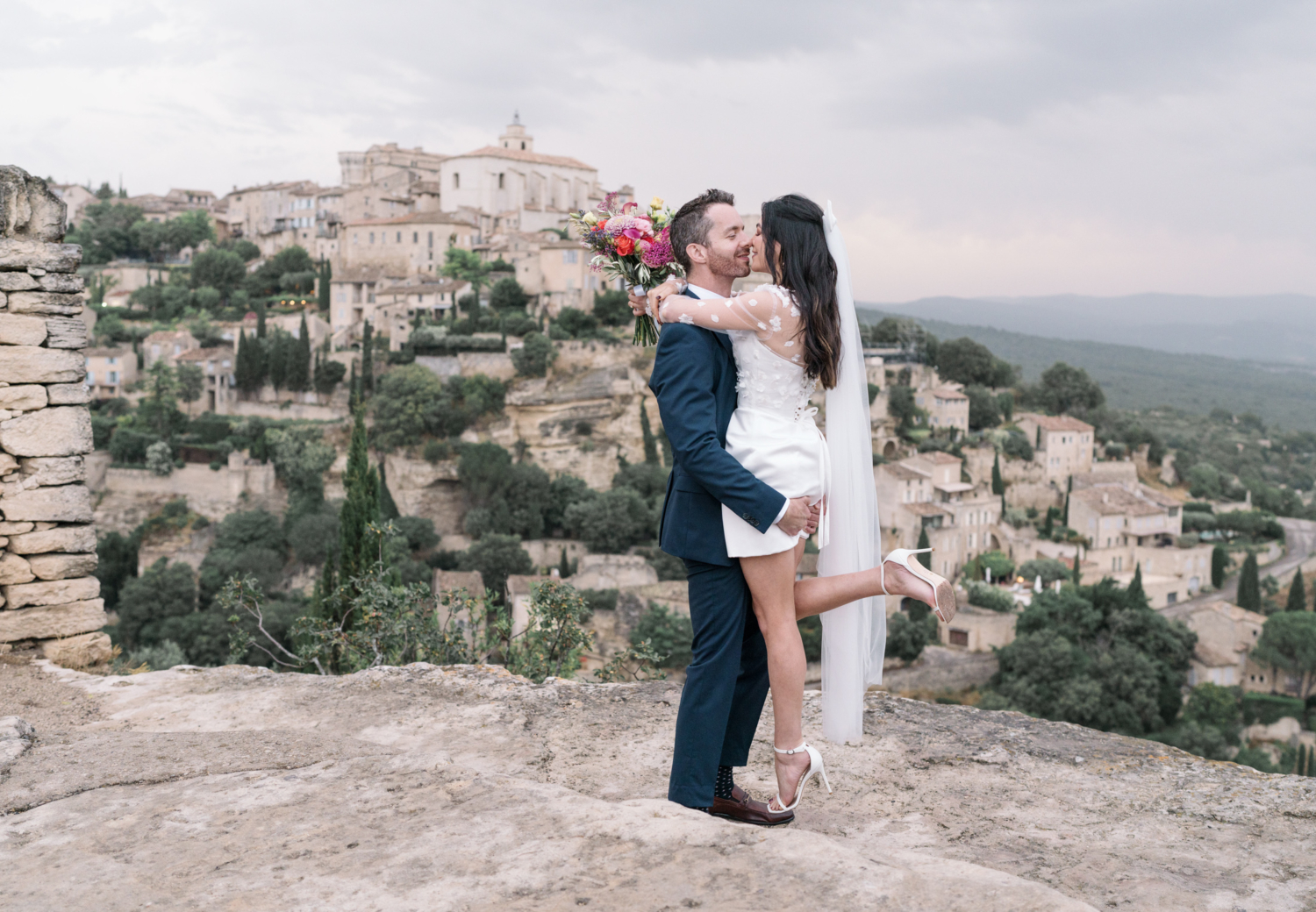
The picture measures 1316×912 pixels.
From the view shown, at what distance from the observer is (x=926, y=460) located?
3591cm

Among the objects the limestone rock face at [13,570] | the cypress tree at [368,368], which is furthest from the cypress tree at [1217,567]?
the limestone rock face at [13,570]

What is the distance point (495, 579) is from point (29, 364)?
23084mm

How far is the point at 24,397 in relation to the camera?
11.3 feet

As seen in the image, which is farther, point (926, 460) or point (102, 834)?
point (926, 460)

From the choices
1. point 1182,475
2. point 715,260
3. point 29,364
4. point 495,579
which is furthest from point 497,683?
point 1182,475

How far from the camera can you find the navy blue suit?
2174 mm

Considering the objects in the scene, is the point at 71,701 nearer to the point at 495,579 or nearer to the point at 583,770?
the point at 583,770

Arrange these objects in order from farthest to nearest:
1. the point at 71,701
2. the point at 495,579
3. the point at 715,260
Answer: the point at 495,579 → the point at 71,701 → the point at 715,260

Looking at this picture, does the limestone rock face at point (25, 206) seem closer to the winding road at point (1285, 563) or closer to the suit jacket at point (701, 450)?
the suit jacket at point (701, 450)

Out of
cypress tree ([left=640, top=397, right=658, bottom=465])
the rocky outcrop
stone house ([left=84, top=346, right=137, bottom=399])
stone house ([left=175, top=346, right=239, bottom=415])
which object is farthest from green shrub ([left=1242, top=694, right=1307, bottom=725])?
stone house ([left=84, top=346, right=137, bottom=399])

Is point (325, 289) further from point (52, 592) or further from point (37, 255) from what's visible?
point (52, 592)

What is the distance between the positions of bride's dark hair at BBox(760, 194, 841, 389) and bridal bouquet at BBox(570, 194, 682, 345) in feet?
1.20

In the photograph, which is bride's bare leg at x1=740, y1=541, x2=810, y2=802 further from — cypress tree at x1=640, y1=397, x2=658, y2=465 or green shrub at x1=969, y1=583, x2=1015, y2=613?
cypress tree at x1=640, y1=397, x2=658, y2=465

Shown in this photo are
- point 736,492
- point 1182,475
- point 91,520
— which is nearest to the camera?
point 736,492
